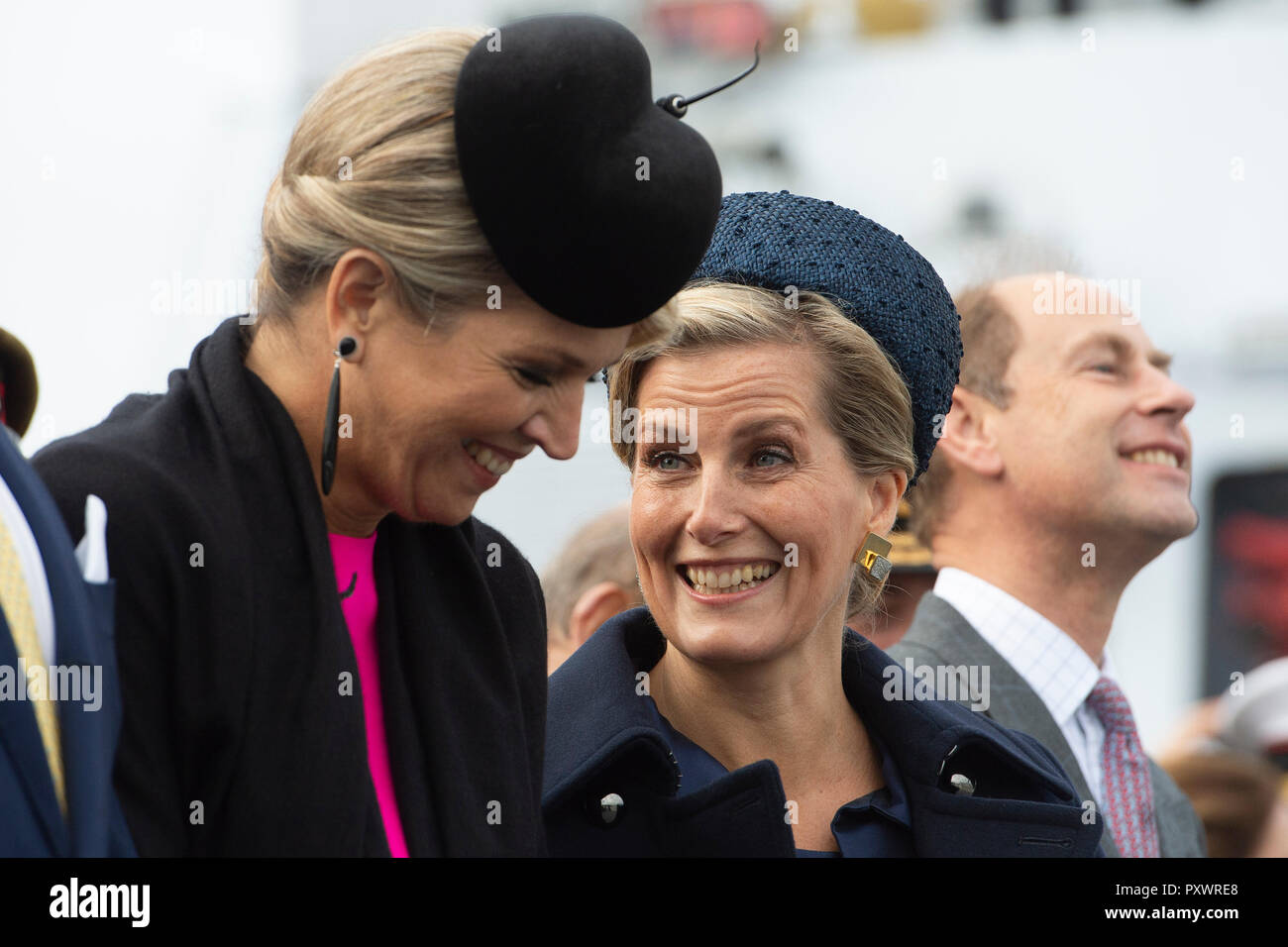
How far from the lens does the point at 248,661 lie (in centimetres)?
176

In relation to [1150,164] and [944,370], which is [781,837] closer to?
[944,370]

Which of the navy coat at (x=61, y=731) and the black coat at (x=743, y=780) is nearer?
the navy coat at (x=61, y=731)

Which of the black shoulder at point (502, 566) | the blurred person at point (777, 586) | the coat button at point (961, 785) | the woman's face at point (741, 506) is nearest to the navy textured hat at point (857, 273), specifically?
the blurred person at point (777, 586)

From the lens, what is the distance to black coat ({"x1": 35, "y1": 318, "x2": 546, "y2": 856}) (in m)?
1.69

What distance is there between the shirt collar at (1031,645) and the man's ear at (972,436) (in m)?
0.24

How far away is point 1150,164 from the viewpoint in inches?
291

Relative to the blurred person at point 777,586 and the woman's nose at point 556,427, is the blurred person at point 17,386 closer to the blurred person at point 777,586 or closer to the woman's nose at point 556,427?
the blurred person at point 777,586

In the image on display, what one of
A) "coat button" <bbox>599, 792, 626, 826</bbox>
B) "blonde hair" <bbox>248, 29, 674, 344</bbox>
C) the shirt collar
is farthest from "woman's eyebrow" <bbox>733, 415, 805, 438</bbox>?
the shirt collar

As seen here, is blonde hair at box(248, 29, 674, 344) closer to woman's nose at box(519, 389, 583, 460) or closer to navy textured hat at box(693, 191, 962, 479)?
woman's nose at box(519, 389, 583, 460)

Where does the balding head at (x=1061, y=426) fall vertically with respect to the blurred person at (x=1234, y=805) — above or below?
above

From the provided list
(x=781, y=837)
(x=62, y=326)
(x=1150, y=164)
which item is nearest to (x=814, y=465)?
(x=781, y=837)

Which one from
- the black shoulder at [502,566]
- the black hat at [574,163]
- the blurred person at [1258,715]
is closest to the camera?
the black hat at [574,163]

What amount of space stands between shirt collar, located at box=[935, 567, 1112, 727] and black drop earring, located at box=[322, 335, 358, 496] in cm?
171

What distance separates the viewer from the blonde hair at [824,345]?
262cm
